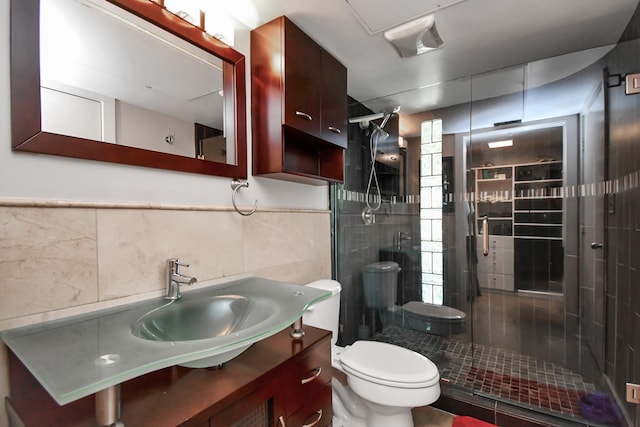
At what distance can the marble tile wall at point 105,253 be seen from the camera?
78 centimetres

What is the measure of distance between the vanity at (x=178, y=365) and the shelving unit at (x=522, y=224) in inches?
78.4

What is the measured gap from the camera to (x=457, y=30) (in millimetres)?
1568

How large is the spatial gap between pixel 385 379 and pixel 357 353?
0.83 ft

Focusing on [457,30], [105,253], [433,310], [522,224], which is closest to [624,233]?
[522,224]

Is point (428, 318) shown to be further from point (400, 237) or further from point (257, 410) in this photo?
point (257, 410)

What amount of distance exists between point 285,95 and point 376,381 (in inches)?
57.7

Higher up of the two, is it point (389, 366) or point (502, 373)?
point (389, 366)

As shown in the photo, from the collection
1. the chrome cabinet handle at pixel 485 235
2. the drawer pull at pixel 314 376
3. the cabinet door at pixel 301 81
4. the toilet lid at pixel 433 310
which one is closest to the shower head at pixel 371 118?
the cabinet door at pixel 301 81

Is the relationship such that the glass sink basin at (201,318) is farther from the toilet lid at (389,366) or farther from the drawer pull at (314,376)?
the toilet lid at (389,366)

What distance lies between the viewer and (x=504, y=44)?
1.72 m

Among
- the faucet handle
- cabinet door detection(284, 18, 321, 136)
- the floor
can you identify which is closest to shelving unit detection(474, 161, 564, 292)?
the floor

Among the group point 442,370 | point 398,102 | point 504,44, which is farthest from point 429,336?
point 504,44

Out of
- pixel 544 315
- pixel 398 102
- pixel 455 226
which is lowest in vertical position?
pixel 544 315

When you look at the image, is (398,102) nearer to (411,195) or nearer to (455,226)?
(411,195)
